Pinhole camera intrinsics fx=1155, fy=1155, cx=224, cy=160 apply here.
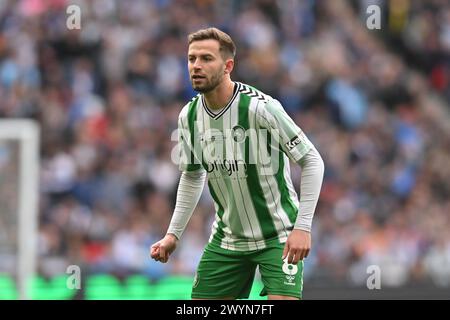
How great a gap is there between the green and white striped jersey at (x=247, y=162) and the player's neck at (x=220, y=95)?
0.10 feet

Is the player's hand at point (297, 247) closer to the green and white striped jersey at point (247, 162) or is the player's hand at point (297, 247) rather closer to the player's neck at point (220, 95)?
the green and white striped jersey at point (247, 162)

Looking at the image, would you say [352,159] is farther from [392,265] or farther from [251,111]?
[251,111]

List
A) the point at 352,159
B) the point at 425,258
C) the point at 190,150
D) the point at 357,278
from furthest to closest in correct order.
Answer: the point at 352,159 → the point at 425,258 → the point at 357,278 → the point at 190,150

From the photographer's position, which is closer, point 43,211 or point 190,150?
point 190,150

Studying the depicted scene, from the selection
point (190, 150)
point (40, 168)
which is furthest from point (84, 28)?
point (190, 150)

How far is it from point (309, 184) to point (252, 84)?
8182 millimetres

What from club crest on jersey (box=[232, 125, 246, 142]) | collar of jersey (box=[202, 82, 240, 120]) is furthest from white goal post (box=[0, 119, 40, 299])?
club crest on jersey (box=[232, 125, 246, 142])

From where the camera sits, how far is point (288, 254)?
→ 6195 mm

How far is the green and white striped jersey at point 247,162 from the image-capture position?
21.4ft

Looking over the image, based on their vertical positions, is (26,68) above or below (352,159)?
above

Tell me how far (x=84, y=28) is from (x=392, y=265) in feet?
16.5

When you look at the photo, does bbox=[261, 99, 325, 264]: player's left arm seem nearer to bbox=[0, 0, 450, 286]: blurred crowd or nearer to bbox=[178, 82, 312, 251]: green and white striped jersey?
bbox=[178, 82, 312, 251]: green and white striped jersey

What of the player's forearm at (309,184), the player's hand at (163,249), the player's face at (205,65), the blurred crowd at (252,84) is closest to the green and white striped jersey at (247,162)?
the player's forearm at (309,184)

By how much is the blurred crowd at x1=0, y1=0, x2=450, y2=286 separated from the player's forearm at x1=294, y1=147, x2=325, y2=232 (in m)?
5.54
